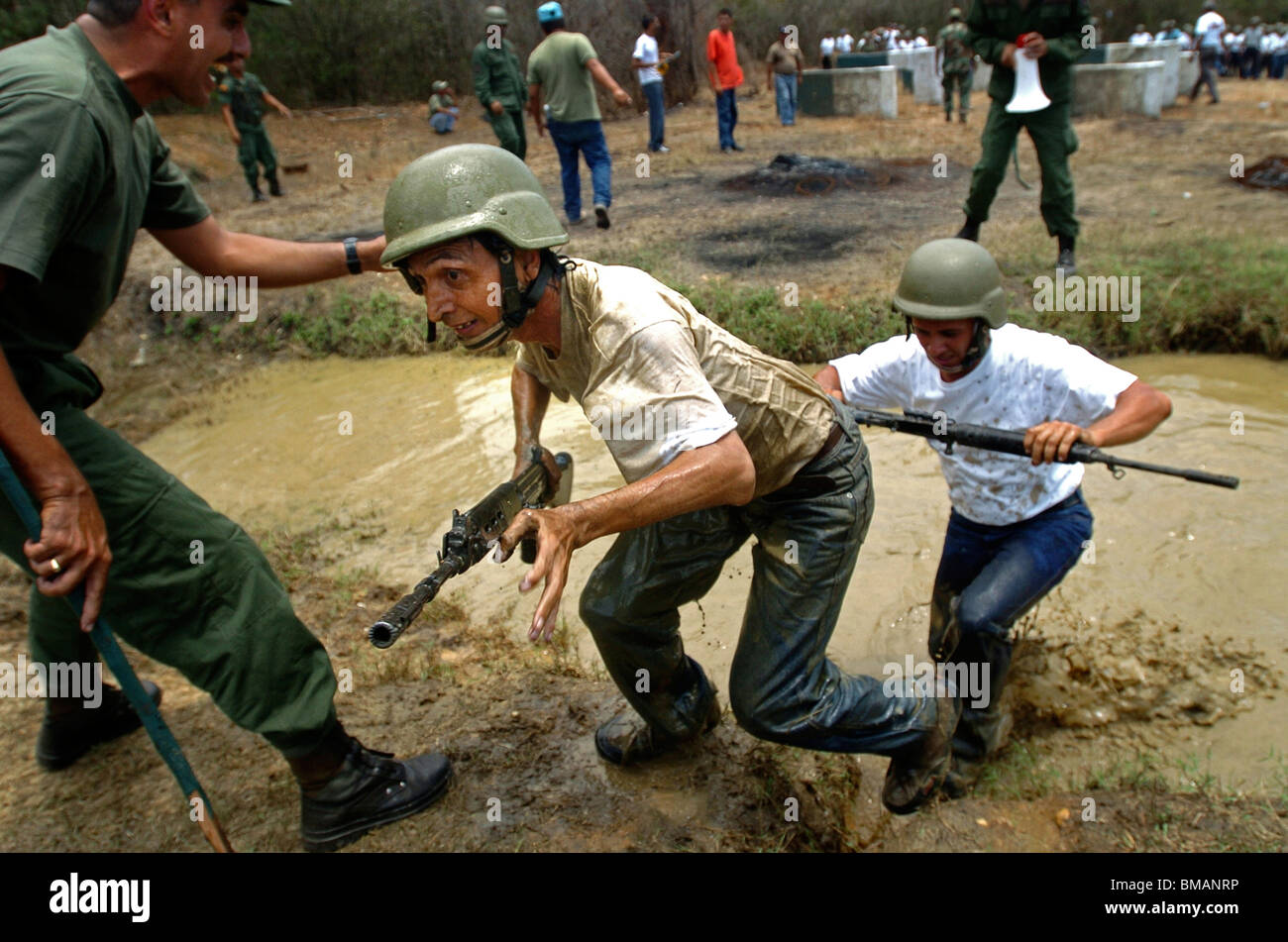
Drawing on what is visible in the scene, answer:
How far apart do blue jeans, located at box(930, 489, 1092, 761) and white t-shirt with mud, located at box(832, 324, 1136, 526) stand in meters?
0.06

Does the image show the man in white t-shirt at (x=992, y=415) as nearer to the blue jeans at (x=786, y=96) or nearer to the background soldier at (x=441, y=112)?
the blue jeans at (x=786, y=96)

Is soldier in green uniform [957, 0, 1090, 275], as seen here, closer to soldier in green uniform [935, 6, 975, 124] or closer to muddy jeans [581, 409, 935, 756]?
muddy jeans [581, 409, 935, 756]

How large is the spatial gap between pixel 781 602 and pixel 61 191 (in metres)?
1.91

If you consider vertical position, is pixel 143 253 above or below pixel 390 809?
above

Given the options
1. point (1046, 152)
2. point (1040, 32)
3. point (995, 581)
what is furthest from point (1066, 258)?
point (995, 581)

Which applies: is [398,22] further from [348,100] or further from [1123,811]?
[1123,811]

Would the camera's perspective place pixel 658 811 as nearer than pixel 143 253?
Yes

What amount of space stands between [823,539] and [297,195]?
37.8 feet

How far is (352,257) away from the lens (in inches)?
112

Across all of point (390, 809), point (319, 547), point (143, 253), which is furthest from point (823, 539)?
point (143, 253)

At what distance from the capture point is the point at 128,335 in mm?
7883

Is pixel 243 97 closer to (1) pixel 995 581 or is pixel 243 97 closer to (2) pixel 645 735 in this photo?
(2) pixel 645 735

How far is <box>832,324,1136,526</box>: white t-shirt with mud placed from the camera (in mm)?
2830

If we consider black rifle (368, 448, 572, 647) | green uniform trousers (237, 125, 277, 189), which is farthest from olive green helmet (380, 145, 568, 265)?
green uniform trousers (237, 125, 277, 189)
